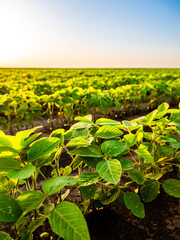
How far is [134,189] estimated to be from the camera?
1.59 m

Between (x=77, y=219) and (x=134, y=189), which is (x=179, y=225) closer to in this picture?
(x=134, y=189)

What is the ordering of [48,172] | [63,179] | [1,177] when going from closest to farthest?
1. [63,179]
2. [1,177]
3. [48,172]

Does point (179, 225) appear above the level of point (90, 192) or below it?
below

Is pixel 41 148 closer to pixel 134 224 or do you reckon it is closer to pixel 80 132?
pixel 80 132

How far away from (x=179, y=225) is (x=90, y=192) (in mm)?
847

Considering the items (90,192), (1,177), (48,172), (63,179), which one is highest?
(63,179)

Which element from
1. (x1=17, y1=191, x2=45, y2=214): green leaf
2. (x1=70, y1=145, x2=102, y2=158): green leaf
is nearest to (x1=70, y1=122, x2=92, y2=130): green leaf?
(x1=70, y1=145, x2=102, y2=158): green leaf

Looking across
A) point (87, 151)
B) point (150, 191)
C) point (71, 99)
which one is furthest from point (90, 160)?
point (71, 99)

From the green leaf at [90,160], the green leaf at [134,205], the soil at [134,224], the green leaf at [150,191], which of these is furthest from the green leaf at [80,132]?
the soil at [134,224]

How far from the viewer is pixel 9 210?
49cm

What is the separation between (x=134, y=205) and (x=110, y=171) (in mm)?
343

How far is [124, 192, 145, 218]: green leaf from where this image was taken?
78 centimetres

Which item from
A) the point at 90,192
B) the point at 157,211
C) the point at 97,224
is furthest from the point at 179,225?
the point at 90,192

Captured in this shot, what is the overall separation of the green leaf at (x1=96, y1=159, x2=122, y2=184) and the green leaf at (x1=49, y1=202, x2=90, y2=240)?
0.47 ft
